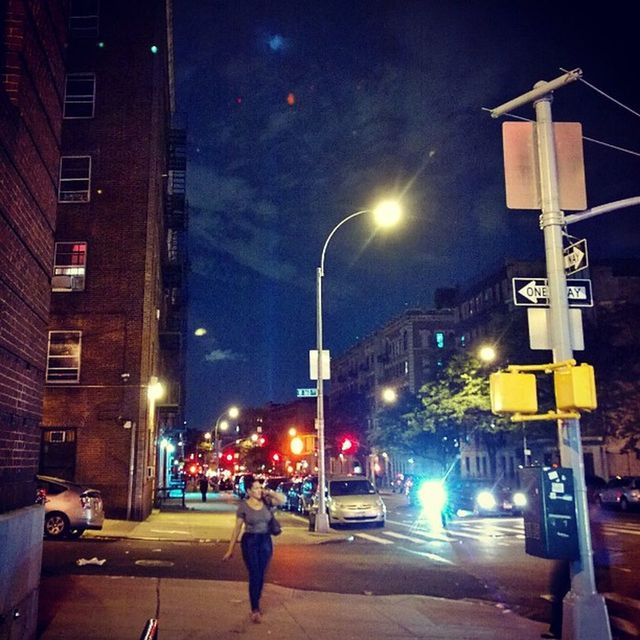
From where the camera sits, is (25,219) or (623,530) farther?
(623,530)

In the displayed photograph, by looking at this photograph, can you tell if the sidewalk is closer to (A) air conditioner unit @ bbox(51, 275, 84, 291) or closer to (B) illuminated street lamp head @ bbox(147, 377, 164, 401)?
(B) illuminated street lamp head @ bbox(147, 377, 164, 401)

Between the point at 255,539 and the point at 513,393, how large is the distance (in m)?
3.82

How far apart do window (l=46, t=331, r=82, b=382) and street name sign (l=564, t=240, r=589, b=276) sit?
69.4 ft

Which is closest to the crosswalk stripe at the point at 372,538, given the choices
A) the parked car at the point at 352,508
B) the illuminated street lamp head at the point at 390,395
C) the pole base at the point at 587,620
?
the parked car at the point at 352,508

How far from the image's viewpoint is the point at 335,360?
105 metres

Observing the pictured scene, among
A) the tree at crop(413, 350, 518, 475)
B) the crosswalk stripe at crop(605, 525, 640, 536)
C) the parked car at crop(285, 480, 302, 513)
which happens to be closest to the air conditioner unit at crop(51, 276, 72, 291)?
the parked car at crop(285, 480, 302, 513)

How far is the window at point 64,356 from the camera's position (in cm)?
2608

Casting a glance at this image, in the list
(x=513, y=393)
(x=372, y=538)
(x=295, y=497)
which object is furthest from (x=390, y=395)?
(x=513, y=393)

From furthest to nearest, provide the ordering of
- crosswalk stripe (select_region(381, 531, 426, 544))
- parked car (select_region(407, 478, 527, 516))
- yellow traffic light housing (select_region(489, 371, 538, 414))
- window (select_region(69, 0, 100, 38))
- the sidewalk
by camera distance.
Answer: parked car (select_region(407, 478, 527, 516)), window (select_region(69, 0, 100, 38)), crosswalk stripe (select_region(381, 531, 426, 544)), the sidewalk, yellow traffic light housing (select_region(489, 371, 538, 414))

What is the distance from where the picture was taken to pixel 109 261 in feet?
88.4

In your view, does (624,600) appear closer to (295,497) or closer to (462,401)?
(295,497)

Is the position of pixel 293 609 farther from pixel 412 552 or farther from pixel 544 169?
pixel 412 552

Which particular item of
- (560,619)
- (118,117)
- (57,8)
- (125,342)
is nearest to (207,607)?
(560,619)

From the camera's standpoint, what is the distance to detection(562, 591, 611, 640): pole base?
23.6 feet
